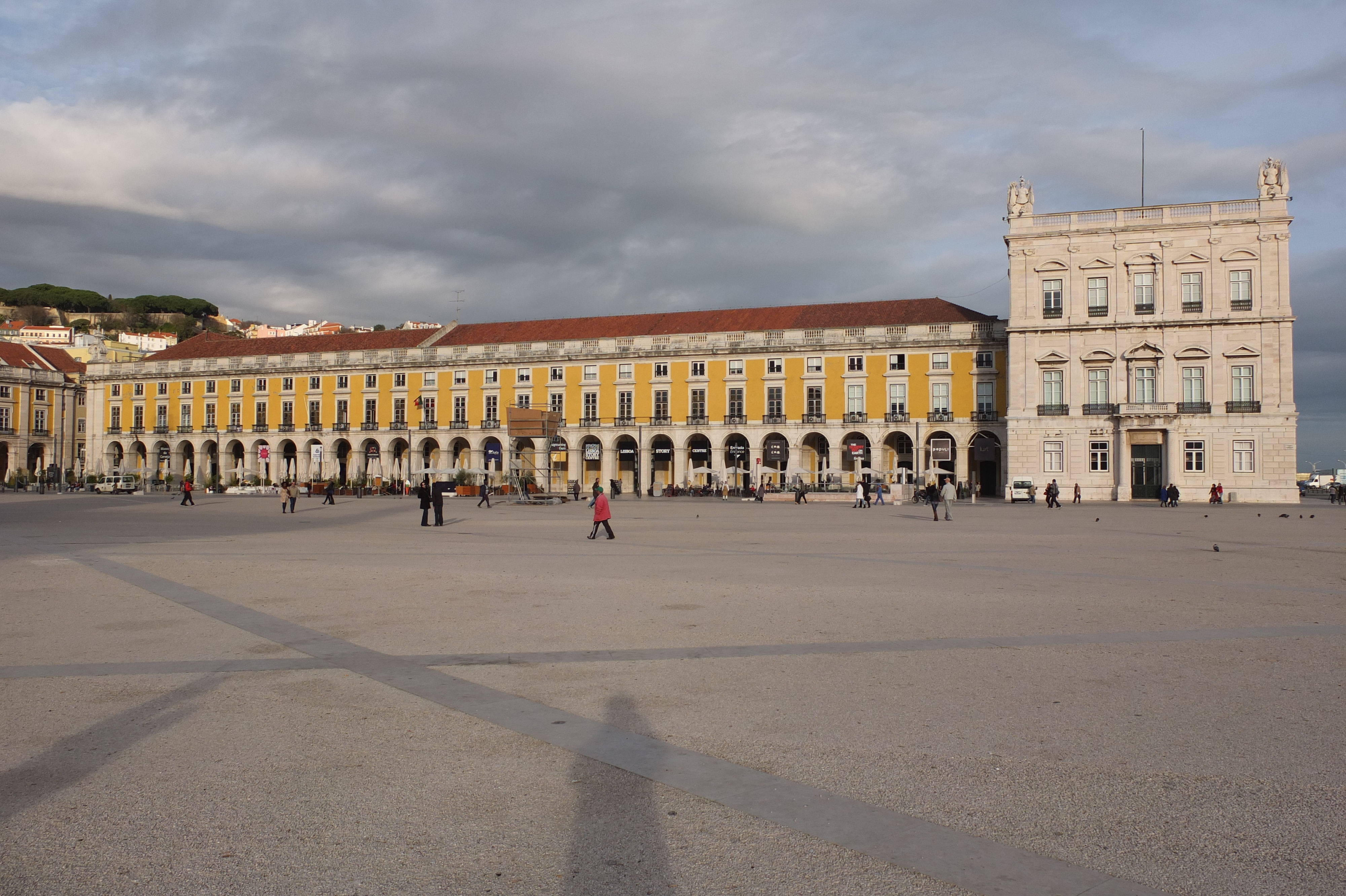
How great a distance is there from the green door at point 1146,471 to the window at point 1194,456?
40.9 inches

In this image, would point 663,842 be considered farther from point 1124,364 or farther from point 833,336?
point 833,336

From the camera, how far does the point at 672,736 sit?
574cm

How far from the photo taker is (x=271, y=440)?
73.1 metres

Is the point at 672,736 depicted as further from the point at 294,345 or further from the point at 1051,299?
the point at 294,345

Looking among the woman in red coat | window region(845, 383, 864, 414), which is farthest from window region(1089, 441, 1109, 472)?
the woman in red coat

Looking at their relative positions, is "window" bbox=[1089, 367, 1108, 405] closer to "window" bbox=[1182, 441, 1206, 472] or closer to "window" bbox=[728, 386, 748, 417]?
"window" bbox=[1182, 441, 1206, 472]

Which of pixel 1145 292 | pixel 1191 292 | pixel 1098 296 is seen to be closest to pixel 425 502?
pixel 1098 296

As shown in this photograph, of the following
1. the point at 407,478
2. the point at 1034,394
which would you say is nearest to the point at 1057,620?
the point at 1034,394

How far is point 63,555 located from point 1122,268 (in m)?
50.1

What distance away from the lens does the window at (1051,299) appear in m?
52.8

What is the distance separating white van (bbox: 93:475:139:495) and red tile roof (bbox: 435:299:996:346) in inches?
909

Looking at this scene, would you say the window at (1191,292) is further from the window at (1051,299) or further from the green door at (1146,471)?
the green door at (1146,471)

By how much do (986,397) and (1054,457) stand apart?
638 cm

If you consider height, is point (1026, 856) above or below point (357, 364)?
below
